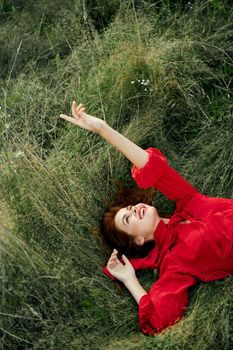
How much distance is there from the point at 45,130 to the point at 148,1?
61.8 inches

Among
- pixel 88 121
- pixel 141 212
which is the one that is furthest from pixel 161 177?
pixel 88 121

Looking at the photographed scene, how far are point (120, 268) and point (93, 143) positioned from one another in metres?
0.95

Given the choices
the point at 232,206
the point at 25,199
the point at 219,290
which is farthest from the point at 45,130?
the point at 219,290

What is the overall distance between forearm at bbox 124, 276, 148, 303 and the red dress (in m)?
0.05

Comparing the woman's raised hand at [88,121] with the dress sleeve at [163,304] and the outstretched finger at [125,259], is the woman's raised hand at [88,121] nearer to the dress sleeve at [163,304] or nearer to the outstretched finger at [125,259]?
the outstretched finger at [125,259]

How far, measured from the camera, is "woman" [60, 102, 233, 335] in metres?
3.30

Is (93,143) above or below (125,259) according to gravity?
above

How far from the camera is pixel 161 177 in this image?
11.5 ft

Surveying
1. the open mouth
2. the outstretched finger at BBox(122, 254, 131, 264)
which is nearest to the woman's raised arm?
the open mouth

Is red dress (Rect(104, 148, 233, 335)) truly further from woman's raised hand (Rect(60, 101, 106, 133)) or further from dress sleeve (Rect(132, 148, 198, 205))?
woman's raised hand (Rect(60, 101, 106, 133))

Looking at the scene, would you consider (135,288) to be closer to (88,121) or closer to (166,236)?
(166,236)

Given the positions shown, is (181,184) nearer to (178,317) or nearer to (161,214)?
(161,214)

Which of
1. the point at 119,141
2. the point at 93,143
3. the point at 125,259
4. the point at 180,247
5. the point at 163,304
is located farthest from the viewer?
the point at 93,143

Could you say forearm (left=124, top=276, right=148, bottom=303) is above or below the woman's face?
below
